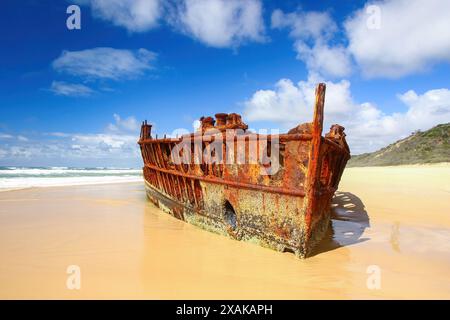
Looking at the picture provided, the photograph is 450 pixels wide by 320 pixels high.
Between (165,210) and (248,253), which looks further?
(165,210)

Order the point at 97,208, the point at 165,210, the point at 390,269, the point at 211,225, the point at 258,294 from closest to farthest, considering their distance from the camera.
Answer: the point at 258,294
the point at 390,269
the point at 211,225
the point at 165,210
the point at 97,208

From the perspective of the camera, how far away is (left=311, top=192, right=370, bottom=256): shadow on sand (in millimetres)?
5438

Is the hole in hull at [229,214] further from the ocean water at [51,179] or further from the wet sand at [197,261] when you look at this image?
the ocean water at [51,179]

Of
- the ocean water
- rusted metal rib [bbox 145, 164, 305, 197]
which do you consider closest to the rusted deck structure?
rusted metal rib [bbox 145, 164, 305, 197]

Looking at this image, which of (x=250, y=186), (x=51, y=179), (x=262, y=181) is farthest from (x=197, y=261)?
(x=51, y=179)

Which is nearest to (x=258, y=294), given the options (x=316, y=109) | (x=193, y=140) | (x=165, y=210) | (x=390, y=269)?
(x=390, y=269)

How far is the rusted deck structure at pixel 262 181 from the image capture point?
4.36 metres

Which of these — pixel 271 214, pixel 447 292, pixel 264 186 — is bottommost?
pixel 447 292

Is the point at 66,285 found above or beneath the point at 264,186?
beneath

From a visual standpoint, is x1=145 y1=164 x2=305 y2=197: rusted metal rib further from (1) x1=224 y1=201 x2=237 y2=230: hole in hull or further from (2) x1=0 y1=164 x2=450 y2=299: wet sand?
(2) x1=0 y1=164 x2=450 y2=299: wet sand

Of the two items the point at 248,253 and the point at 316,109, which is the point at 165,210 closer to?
the point at 248,253

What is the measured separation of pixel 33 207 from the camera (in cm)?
909

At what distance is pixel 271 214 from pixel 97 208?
6186 millimetres
